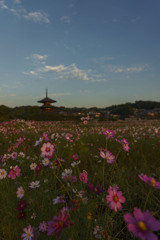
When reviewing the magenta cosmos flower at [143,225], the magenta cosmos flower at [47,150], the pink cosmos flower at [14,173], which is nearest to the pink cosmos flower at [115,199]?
the magenta cosmos flower at [143,225]

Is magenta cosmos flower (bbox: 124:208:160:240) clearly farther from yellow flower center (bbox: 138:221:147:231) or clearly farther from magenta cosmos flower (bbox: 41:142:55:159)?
magenta cosmos flower (bbox: 41:142:55:159)

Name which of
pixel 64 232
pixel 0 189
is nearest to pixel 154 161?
pixel 64 232

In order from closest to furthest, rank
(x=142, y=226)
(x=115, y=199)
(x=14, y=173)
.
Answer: (x=142, y=226) → (x=115, y=199) → (x=14, y=173)

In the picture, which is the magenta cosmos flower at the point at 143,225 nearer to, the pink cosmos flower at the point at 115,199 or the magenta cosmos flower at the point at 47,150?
the pink cosmos flower at the point at 115,199

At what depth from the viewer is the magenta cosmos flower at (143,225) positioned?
0.52 metres

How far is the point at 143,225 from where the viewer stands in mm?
547

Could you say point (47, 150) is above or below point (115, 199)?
above

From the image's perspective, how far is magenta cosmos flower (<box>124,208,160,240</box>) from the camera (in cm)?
52

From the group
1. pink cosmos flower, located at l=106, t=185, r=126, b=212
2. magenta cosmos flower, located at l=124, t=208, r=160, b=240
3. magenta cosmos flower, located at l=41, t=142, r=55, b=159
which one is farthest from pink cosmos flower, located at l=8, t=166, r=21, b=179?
magenta cosmos flower, located at l=124, t=208, r=160, b=240

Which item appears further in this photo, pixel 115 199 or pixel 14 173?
pixel 14 173

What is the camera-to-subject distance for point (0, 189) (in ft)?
6.11

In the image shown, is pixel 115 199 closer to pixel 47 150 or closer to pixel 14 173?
pixel 47 150

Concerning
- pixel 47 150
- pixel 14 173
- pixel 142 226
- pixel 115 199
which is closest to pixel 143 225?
pixel 142 226

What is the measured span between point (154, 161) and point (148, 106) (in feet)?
230
